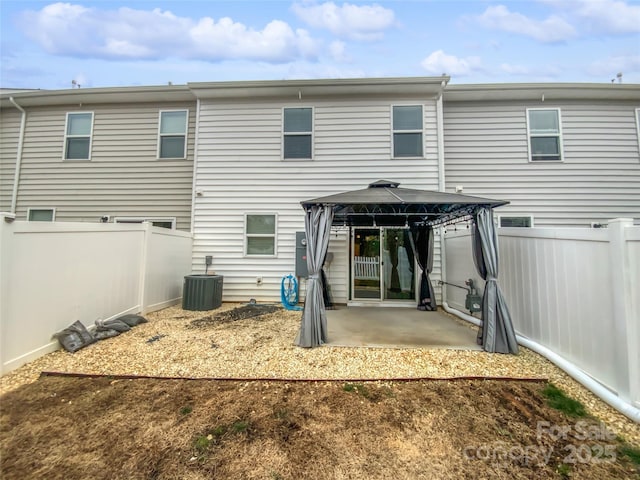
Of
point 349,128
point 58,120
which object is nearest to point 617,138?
point 349,128

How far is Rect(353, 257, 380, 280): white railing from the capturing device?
22.2 ft

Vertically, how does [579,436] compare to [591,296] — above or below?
below

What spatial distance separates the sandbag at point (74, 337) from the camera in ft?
11.8

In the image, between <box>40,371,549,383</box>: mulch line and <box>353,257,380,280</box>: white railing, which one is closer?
<box>40,371,549,383</box>: mulch line

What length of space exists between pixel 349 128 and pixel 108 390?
6.87 m

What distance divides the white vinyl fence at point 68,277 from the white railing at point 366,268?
4.58 meters

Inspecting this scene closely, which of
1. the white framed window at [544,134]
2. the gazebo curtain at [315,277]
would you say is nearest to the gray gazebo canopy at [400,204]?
the gazebo curtain at [315,277]

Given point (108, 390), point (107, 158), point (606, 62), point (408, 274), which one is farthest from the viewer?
point (606, 62)

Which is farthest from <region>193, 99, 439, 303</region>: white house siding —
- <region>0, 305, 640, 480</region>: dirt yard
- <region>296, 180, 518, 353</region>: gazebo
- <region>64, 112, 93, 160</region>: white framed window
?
<region>64, 112, 93, 160</region>: white framed window

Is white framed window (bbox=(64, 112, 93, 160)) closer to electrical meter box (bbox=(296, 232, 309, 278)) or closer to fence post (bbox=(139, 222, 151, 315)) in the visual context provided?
fence post (bbox=(139, 222, 151, 315))

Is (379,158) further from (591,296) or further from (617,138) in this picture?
(617,138)

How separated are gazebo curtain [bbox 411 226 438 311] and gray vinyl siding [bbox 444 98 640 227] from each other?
5.67ft

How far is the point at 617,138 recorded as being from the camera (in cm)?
696

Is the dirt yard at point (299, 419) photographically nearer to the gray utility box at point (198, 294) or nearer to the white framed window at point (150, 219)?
the gray utility box at point (198, 294)
